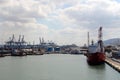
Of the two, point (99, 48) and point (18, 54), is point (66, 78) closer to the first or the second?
point (99, 48)

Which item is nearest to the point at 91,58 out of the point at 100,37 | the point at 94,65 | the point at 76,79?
the point at 94,65

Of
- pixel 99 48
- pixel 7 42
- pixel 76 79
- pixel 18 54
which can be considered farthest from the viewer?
pixel 7 42

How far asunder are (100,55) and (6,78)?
85.6ft

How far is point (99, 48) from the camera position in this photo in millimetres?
66625

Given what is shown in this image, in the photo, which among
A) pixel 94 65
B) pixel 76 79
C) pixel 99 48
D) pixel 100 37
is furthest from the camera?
pixel 100 37

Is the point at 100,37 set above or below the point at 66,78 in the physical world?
above

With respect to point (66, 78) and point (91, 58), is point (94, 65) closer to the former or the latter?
point (91, 58)

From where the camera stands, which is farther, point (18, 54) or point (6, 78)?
point (18, 54)

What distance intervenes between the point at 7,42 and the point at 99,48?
4326 inches

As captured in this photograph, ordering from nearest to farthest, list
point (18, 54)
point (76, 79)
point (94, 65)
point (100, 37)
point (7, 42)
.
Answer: point (76, 79) < point (94, 65) < point (100, 37) < point (18, 54) < point (7, 42)

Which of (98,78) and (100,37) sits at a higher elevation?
(100,37)

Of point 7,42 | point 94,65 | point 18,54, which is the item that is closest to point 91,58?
point 94,65

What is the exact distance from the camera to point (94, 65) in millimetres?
54562

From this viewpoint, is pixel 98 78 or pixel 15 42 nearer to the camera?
pixel 98 78
